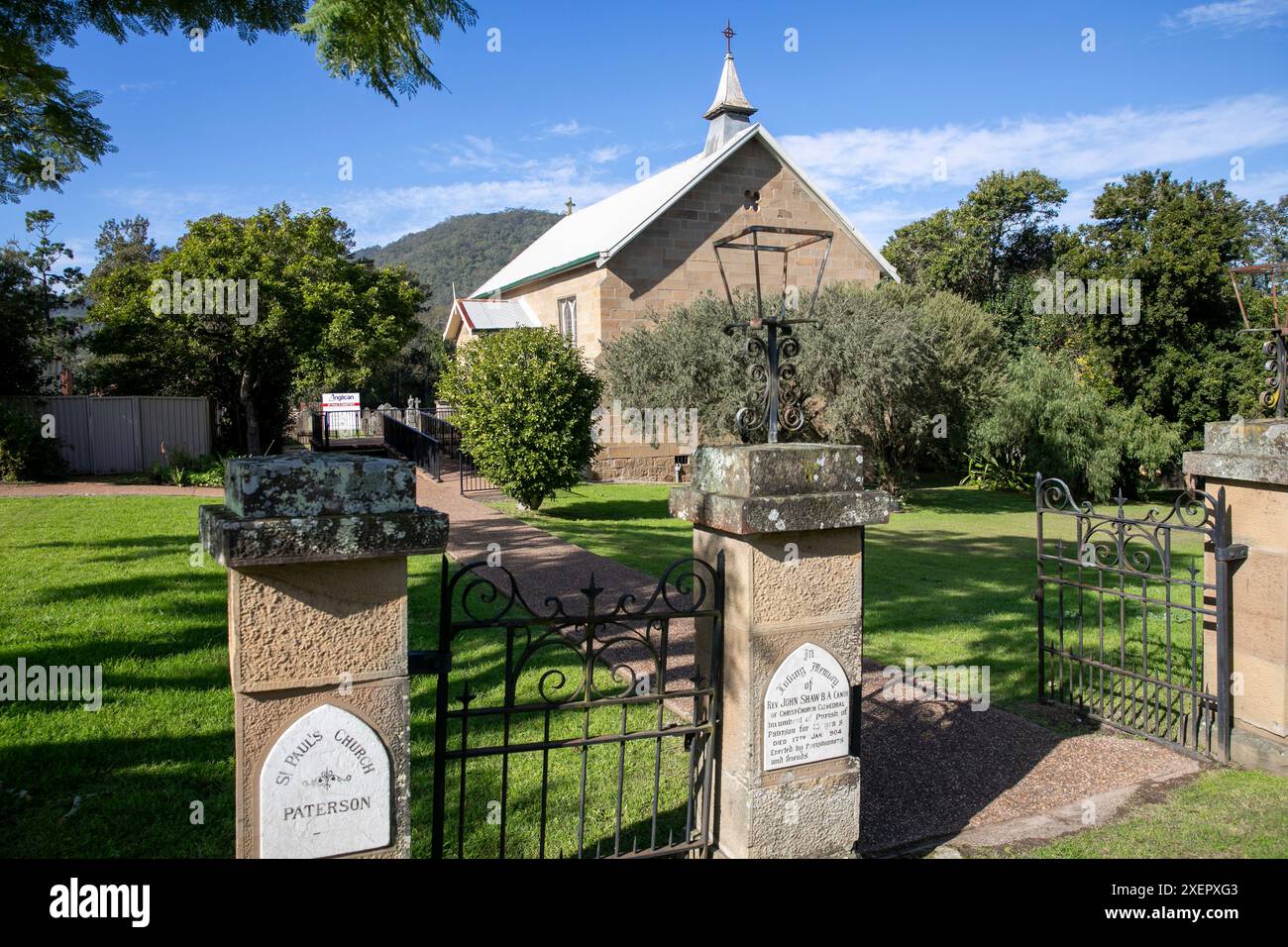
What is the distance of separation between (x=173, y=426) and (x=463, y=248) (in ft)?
302

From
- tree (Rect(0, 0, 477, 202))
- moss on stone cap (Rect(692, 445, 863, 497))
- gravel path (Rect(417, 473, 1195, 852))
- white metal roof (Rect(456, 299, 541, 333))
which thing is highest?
white metal roof (Rect(456, 299, 541, 333))

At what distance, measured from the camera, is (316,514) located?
2602 millimetres

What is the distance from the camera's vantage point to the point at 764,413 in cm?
403

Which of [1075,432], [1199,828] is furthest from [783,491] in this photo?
[1075,432]

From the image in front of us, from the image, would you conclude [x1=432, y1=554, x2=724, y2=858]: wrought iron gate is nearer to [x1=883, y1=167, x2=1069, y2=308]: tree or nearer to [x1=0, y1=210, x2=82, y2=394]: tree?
[x1=0, y1=210, x2=82, y2=394]: tree

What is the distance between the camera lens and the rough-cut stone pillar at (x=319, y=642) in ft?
8.41

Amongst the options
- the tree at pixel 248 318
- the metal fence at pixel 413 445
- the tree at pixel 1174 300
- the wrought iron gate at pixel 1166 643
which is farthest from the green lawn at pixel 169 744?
the tree at pixel 1174 300

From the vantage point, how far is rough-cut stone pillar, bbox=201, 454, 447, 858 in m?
2.56

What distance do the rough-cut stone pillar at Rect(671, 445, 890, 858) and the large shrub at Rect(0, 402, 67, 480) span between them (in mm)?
18394

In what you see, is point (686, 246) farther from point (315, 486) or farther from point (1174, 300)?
point (315, 486)

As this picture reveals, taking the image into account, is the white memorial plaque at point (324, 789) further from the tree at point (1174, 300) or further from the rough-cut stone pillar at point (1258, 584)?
the tree at point (1174, 300)

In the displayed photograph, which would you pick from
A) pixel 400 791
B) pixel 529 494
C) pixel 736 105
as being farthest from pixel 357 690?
pixel 736 105

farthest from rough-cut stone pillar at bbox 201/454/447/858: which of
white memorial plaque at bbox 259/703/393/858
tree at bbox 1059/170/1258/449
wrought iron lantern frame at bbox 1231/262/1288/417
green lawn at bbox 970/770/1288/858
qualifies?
tree at bbox 1059/170/1258/449

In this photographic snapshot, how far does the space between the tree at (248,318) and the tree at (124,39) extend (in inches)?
497
